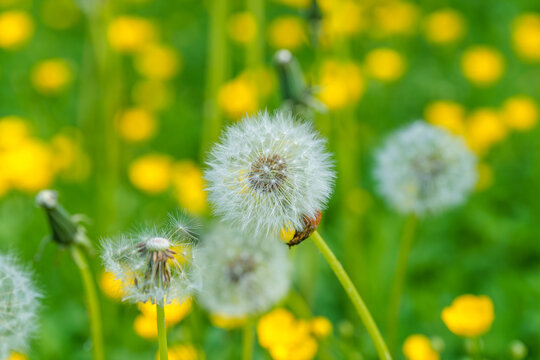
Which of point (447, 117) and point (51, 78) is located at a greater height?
point (51, 78)

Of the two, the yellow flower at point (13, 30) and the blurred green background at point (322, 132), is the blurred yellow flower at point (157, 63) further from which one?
the yellow flower at point (13, 30)

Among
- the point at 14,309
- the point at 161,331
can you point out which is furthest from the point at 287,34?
the point at 161,331

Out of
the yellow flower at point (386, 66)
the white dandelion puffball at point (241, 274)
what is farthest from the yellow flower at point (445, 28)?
the white dandelion puffball at point (241, 274)

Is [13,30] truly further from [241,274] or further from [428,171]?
[428,171]

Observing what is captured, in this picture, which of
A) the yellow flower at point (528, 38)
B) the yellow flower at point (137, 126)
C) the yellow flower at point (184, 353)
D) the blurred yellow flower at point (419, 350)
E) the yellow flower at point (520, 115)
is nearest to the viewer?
the blurred yellow flower at point (419, 350)

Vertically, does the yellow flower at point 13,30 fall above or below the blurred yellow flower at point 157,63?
above

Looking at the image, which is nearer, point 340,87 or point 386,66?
point 340,87
